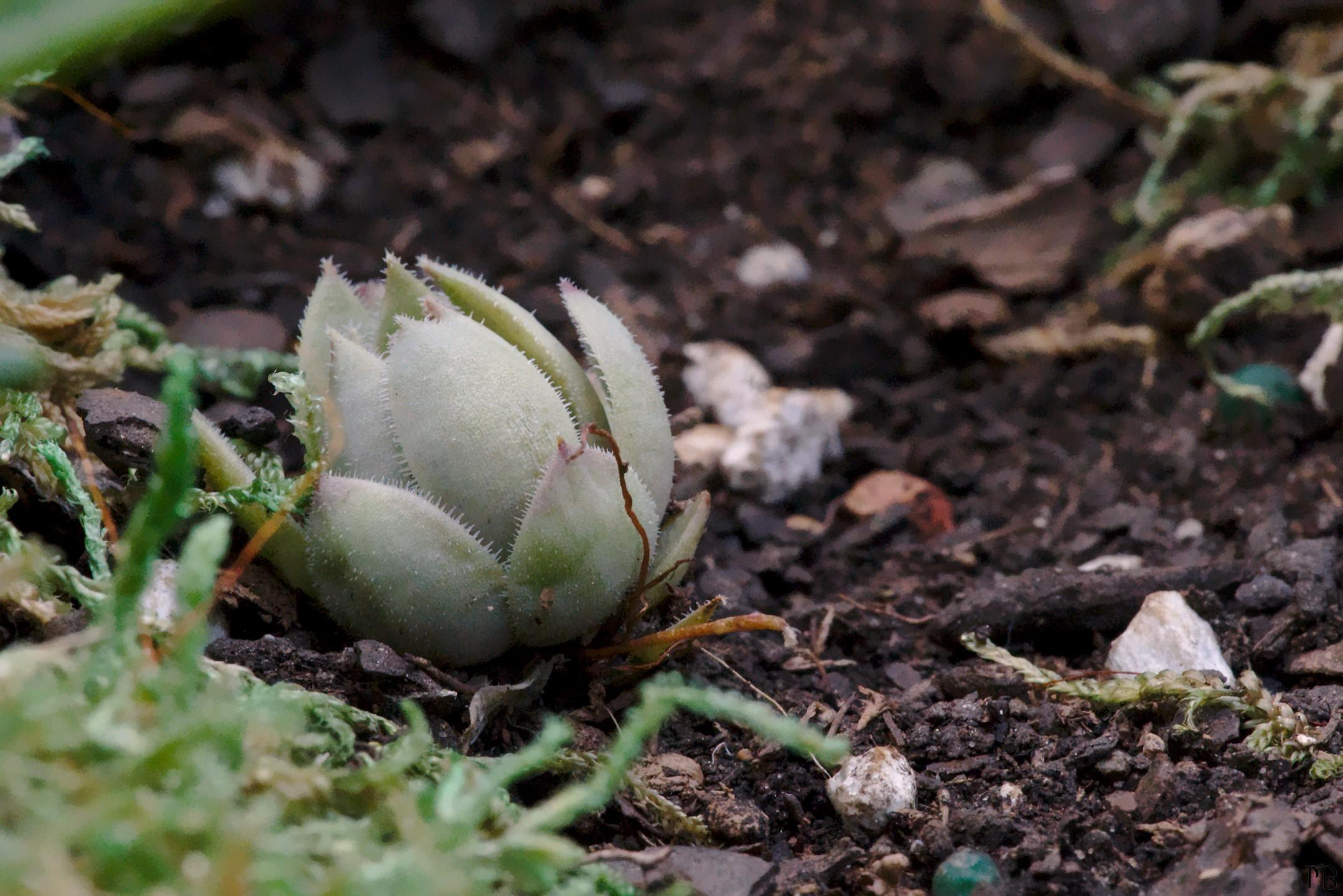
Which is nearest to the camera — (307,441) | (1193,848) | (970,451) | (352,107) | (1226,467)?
(1193,848)

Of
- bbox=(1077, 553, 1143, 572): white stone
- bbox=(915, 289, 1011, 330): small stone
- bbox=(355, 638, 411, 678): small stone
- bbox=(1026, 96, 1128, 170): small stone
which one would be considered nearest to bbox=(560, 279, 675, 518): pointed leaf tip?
bbox=(355, 638, 411, 678): small stone

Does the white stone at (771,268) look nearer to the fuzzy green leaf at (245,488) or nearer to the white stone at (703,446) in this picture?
the white stone at (703,446)

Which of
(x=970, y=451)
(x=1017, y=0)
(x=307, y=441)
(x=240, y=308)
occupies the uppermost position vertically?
(x=1017, y=0)

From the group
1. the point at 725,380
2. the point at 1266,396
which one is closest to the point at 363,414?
the point at 725,380

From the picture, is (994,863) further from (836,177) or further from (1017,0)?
(1017,0)

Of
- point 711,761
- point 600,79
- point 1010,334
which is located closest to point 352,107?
point 600,79

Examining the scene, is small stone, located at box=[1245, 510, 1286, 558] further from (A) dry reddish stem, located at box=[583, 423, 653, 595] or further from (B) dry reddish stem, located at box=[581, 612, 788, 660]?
(A) dry reddish stem, located at box=[583, 423, 653, 595]
